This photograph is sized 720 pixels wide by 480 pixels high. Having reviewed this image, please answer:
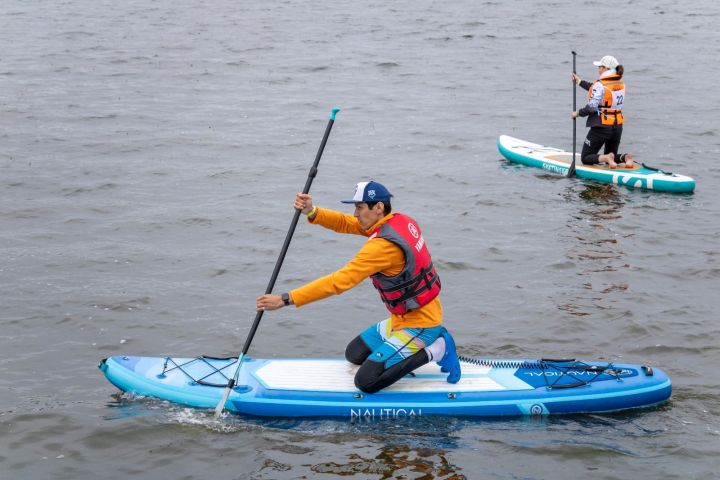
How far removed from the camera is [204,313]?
10578mm

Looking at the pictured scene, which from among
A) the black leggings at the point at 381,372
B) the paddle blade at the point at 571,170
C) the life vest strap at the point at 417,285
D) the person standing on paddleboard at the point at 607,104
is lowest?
the black leggings at the point at 381,372

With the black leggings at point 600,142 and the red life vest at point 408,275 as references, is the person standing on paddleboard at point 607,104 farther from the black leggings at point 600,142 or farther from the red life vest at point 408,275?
the red life vest at point 408,275

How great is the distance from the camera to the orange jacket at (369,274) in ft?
23.9

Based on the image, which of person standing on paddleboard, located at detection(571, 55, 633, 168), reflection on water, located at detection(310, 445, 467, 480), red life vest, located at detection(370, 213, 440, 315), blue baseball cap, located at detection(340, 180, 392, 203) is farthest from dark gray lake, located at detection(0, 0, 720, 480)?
blue baseball cap, located at detection(340, 180, 392, 203)

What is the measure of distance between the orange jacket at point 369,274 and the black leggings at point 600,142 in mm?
8353

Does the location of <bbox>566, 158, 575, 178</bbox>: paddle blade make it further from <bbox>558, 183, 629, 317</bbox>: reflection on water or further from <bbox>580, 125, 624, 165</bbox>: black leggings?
<bbox>558, 183, 629, 317</bbox>: reflection on water

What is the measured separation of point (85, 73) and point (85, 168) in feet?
23.7

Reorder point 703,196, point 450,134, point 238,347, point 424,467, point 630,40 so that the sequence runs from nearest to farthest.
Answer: point 424,467 → point 238,347 → point 703,196 → point 450,134 → point 630,40

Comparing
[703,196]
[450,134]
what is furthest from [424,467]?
[450,134]

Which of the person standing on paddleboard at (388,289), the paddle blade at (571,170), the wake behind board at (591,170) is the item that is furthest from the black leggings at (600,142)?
the person standing on paddleboard at (388,289)

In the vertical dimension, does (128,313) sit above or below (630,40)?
below

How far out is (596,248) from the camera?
1261 cm

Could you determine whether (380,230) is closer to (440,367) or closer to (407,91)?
(440,367)

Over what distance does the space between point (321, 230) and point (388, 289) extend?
5.89 meters
